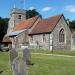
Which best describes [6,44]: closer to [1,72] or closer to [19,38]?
[19,38]

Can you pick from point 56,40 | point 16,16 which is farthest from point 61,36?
point 16,16

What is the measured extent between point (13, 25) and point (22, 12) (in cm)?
459

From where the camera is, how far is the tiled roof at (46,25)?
55344 millimetres

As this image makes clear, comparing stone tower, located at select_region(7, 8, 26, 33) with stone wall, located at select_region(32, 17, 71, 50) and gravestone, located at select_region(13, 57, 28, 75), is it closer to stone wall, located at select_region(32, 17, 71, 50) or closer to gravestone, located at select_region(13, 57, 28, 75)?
stone wall, located at select_region(32, 17, 71, 50)

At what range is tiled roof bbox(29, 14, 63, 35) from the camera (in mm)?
A: 55344

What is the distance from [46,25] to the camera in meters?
57.9

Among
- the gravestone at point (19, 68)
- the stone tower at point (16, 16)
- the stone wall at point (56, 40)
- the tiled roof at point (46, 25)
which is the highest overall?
the stone tower at point (16, 16)

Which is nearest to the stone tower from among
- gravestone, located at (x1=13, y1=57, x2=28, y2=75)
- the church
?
the church

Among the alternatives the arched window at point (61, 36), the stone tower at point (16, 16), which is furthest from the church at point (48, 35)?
the stone tower at point (16, 16)

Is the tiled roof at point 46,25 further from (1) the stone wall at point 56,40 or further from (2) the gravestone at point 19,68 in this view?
(2) the gravestone at point 19,68

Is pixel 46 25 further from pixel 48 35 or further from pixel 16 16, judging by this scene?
pixel 16 16

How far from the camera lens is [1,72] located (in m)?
19.2

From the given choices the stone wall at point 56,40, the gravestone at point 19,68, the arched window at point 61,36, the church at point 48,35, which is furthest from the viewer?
the arched window at point 61,36

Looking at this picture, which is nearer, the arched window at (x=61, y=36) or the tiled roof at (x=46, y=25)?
the tiled roof at (x=46, y=25)
